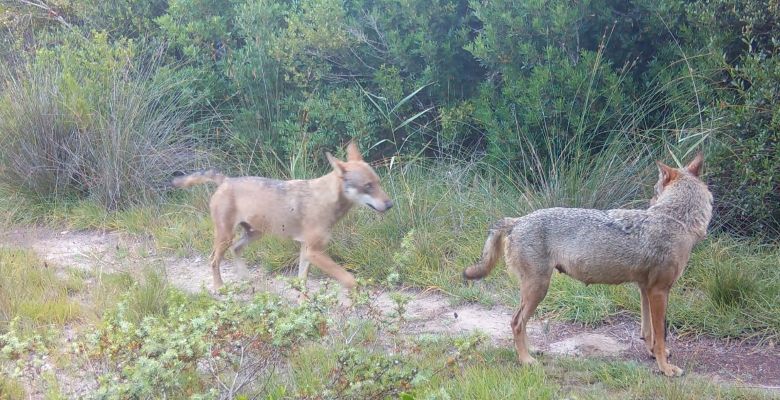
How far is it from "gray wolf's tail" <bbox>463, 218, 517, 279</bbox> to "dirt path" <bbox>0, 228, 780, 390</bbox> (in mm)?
433

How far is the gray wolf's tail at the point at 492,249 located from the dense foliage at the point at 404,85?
315 centimetres

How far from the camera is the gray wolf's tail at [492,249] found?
6.33 m

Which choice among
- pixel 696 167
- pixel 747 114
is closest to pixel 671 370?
pixel 696 167

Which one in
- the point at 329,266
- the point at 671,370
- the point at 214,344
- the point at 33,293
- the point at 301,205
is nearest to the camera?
the point at 214,344

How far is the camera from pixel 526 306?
20.4 feet

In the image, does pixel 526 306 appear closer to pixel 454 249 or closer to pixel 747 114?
pixel 454 249

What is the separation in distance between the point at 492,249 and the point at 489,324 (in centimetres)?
122

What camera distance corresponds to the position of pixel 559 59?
32.4 ft

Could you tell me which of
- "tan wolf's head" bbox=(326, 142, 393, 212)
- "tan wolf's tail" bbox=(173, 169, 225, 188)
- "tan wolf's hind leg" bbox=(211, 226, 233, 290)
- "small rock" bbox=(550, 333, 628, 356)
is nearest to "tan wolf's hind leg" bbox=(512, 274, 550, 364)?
"small rock" bbox=(550, 333, 628, 356)

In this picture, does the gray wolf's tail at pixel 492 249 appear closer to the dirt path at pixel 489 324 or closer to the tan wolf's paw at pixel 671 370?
the dirt path at pixel 489 324

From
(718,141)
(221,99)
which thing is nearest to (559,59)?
(718,141)

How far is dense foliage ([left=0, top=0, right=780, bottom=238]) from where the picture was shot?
8.61 meters

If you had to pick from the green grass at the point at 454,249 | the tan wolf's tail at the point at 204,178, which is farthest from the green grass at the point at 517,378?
the tan wolf's tail at the point at 204,178

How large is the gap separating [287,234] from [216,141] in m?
4.14
